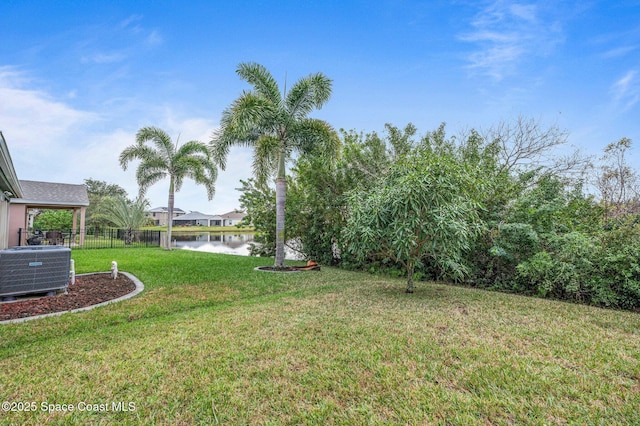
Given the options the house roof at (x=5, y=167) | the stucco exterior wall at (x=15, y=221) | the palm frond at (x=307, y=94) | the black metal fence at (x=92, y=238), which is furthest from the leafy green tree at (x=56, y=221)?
the palm frond at (x=307, y=94)

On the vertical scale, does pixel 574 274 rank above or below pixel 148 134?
below

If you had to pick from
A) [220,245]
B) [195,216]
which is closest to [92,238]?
[220,245]

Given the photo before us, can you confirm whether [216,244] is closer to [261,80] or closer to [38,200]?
[38,200]

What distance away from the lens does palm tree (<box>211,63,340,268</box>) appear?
9.04 m

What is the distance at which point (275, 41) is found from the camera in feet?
32.1

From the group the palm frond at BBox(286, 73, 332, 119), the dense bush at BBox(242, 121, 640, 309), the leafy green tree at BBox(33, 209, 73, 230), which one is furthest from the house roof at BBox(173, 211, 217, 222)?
the palm frond at BBox(286, 73, 332, 119)

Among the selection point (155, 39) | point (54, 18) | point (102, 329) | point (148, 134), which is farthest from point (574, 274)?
point (148, 134)

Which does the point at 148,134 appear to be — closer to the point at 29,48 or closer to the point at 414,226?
the point at 29,48

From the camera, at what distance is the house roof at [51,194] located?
14730 mm

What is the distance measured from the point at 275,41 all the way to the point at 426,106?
5784mm

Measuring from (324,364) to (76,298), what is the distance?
200 inches

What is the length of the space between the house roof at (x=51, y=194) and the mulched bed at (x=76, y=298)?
11231 millimetres

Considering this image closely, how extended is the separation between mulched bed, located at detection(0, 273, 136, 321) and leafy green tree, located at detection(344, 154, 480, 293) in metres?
4.86

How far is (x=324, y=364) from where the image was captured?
2938 mm
